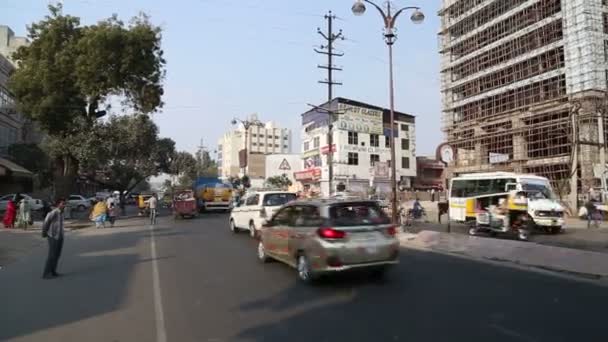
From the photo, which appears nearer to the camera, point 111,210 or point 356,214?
point 356,214

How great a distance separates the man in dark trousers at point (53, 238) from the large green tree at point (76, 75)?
73.4ft

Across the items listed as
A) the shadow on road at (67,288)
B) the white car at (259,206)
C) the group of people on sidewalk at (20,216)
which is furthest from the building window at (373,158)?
the shadow on road at (67,288)

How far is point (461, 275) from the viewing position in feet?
31.4

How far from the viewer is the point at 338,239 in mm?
8453

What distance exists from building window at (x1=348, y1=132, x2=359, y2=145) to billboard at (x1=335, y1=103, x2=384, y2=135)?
55cm

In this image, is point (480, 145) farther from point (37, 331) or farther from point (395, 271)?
point (37, 331)

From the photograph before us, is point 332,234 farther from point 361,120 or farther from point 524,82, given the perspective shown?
point 361,120

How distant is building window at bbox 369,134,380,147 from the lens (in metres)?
64.7

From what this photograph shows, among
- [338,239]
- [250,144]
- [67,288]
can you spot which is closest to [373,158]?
[338,239]

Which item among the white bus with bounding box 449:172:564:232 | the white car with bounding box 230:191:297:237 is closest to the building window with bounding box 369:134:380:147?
the white bus with bounding box 449:172:564:232

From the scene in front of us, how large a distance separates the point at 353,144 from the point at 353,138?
33.8 inches

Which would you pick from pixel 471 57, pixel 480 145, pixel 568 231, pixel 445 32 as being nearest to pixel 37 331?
pixel 568 231

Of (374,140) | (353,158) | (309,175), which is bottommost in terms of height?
(309,175)

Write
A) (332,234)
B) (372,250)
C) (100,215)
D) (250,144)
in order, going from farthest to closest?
(250,144) < (100,215) < (372,250) < (332,234)
